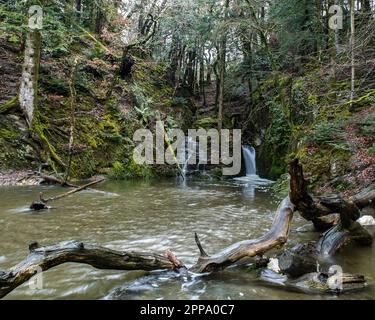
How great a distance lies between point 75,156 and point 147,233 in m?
8.09

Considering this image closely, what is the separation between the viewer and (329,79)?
10.9 m

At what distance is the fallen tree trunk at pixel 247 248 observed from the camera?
4.32 m

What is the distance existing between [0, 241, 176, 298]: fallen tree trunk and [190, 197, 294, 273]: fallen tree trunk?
0.40 meters

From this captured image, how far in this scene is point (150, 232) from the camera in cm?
637

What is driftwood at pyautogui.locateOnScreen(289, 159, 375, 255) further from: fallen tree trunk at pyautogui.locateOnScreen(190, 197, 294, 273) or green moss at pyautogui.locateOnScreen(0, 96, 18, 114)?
green moss at pyautogui.locateOnScreen(0, 96, 18, 114)

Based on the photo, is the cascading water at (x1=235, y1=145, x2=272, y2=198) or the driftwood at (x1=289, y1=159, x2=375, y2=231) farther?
the cascading water at (x1=235, y1=145, x2=272, y2=198)

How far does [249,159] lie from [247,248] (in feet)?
42.2

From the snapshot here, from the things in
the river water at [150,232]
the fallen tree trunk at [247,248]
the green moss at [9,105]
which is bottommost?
the river water at [150,232]

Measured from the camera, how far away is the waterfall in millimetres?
16672

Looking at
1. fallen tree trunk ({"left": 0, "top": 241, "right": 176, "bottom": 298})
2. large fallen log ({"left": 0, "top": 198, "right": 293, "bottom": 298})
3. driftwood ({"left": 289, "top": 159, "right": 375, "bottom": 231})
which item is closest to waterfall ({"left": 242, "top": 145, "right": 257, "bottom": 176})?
driftwood ({"left": 289, "top": 159, "right": 375, "bottom": 231})

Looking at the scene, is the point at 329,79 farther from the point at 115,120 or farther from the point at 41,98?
the point at 41,98

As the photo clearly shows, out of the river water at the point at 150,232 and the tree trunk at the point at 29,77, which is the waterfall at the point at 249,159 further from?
the tree trunk at the point at 29,77

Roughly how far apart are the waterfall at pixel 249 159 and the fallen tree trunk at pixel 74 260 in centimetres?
1267

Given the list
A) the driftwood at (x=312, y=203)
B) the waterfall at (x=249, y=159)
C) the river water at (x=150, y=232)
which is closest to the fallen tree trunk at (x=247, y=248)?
the river water at (x=150, y=232)
